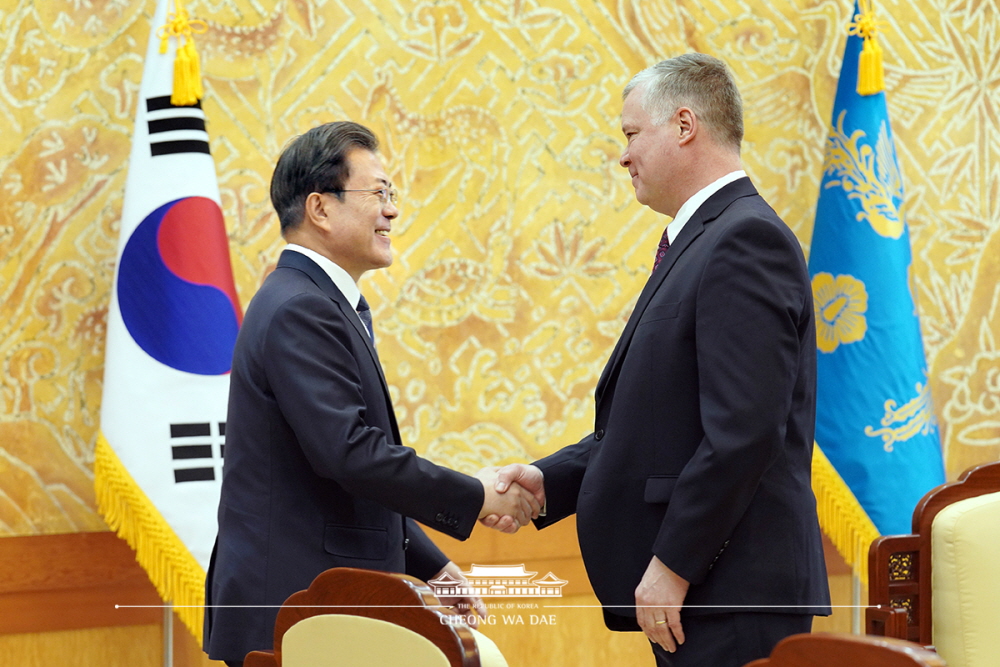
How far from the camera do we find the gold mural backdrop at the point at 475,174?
3.04 meters

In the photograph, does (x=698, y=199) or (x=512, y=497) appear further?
(x=512, y=497)

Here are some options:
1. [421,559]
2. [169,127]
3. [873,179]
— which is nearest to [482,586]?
[421,559]

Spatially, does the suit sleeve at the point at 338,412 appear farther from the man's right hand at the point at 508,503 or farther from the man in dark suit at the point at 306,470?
the man's right hand at the point at 508,503

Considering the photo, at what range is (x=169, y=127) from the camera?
9.50ft

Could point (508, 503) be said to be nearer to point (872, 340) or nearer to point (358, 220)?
point (358, 220)

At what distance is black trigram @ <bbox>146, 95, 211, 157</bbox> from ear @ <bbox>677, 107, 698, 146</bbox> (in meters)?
1.56

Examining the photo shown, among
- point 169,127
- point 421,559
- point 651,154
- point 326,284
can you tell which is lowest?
point 421,559

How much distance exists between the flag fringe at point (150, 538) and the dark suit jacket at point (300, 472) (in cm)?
77

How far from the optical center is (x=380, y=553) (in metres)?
1.97

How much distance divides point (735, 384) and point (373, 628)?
2.26ft

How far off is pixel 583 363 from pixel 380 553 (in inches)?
67.5

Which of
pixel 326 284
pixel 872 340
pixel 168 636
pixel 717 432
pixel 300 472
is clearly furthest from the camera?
pixel 872 340

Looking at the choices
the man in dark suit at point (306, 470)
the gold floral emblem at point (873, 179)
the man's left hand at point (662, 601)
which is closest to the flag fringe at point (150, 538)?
the man in dark suit at point (306, 470)

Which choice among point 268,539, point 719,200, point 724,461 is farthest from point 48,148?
point 724,461
